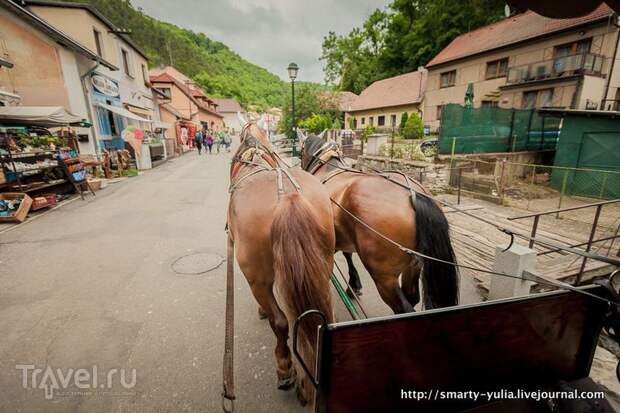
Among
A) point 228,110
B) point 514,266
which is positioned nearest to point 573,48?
point 514,266

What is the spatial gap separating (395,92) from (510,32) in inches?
471

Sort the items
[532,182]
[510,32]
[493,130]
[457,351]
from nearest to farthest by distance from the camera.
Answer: [457,351] < [532,182] < [493,130] < [510,32]

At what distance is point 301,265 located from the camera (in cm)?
167

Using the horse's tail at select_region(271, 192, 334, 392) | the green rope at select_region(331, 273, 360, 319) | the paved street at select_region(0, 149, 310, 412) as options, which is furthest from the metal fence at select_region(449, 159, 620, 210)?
the paved street at select_region(0, 149, 310, 412)

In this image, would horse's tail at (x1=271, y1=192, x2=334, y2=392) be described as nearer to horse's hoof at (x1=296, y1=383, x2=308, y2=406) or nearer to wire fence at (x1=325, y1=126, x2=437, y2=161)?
horse's hoof at (x1=296, y1=383, x2=308, y2=406)

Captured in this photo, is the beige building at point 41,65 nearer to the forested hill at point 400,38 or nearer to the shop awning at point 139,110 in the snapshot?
the shop awning at point 139,110

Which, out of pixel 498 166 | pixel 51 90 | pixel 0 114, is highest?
pixel 51 90

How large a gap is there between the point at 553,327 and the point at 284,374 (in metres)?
1.90

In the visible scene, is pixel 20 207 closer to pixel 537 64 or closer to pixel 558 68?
pixel 558 68

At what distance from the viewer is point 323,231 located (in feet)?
6.02

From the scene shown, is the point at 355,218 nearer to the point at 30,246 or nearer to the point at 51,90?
the point at 30,246

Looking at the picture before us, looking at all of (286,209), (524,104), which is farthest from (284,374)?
(524,104)

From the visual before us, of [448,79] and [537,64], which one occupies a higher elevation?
[448,79]

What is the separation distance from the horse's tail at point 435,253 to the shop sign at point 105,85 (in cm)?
1581
